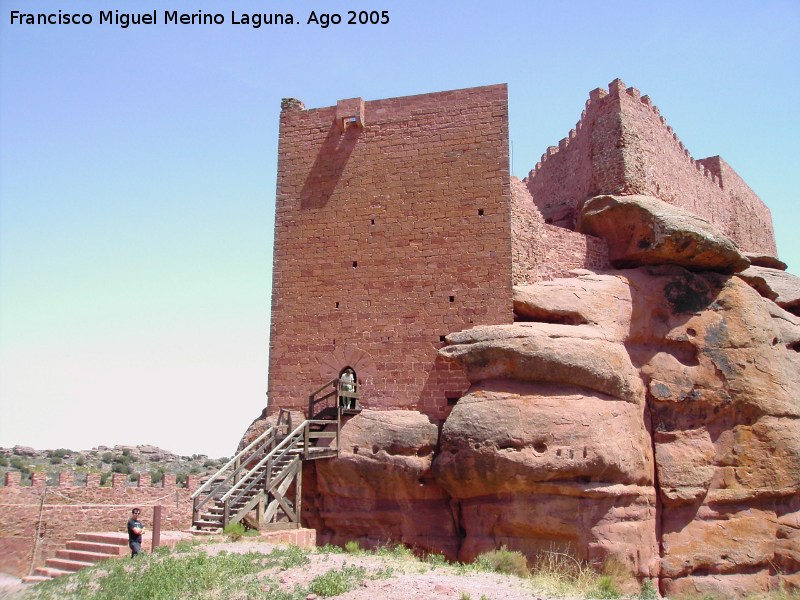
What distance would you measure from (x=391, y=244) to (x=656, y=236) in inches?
230

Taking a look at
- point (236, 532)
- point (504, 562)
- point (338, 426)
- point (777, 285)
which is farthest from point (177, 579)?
point (777, 285)

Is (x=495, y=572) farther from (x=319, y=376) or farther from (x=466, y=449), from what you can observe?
(x=319, y=376)

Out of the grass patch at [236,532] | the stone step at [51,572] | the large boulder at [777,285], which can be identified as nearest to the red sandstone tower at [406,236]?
the large boulder at [777,285]

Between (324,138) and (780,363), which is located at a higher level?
(324,138)

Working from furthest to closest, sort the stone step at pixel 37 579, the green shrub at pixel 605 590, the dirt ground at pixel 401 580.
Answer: the stone step at pixel 37 579 → the green shrub at pixel 605 590 → the dirt ground at pixel 401 580

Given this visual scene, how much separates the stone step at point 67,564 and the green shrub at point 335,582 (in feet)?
15.7

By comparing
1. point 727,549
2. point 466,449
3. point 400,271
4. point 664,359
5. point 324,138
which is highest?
point 324,138

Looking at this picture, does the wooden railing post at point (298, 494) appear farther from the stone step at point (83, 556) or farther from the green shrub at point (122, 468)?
the green shrub at point (122, 468)

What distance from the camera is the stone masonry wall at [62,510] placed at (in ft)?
69.4

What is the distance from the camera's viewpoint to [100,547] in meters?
12.7

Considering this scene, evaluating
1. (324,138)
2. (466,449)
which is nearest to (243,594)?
(466,449)

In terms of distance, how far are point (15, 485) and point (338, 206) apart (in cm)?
1341

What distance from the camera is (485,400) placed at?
13.8 m

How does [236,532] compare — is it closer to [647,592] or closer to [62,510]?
[647,592]
